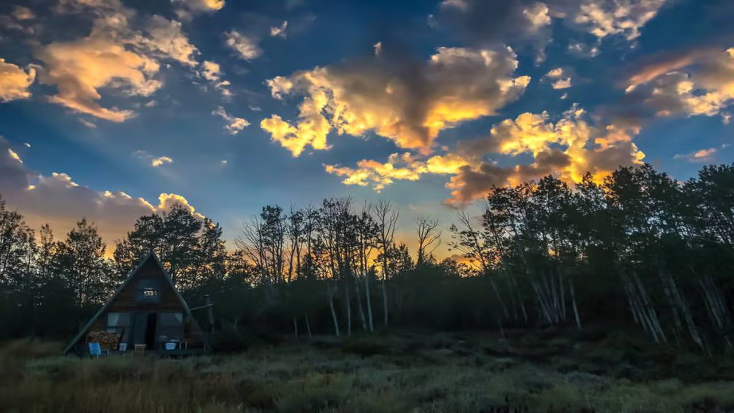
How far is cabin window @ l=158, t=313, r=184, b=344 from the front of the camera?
27.6 m

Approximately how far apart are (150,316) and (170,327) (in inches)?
64.4

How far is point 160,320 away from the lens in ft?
91.6

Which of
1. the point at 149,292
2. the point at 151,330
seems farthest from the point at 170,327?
the point at 149,292

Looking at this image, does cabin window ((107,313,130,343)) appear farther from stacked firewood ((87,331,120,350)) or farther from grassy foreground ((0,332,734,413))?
grassy foreground ((0,332,734,413))

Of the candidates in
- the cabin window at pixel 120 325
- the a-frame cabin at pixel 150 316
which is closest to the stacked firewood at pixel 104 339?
the a-frame cabin at pixel 150 316

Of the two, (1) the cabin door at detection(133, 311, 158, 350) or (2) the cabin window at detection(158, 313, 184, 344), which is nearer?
(1) the cabin door at detection(133, 311, 158, 350)

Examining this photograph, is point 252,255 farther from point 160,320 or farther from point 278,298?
point 160,320

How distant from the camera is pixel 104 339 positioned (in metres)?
26.5

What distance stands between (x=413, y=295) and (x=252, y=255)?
21.9 metres

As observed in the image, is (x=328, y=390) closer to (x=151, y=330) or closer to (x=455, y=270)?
(x=151, y=330)

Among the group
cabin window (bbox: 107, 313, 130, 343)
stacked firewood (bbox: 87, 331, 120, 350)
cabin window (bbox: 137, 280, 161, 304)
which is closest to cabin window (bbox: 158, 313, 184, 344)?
cabin window (bbox: 137, 280, 161, 304)

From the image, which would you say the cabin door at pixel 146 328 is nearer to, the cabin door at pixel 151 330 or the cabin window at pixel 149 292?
the cabin door at pixel 151 330

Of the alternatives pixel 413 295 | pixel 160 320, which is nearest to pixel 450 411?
pixel 160 320

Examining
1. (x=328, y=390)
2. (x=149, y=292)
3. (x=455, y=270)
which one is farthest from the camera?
(x=455, y=270)
